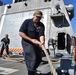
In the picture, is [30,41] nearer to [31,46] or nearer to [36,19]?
[31,46]

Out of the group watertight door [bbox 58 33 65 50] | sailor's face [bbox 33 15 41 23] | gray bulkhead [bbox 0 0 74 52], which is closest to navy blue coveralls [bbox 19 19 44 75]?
sailor's face [bbox 33 15 41 23]

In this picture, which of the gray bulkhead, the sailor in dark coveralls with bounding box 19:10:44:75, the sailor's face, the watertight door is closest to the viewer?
the sailor's face

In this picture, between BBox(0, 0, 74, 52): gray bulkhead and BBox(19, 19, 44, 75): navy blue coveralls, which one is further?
BBox(0, 0, 74, 52): gray bulkhead

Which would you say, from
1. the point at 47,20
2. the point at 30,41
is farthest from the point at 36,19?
the point at 47,20

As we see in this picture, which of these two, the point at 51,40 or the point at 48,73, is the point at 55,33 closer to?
the point at 51,40

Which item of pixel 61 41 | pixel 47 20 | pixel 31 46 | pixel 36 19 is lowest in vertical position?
pixel 61 41

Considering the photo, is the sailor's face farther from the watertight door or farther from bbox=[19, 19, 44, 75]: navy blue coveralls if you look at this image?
the watertight door

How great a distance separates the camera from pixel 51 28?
65.0ft

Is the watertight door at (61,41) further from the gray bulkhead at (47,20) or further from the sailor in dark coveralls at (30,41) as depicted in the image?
the sailor in dark coveralls at (30,41)

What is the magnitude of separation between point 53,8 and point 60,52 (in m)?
4.16

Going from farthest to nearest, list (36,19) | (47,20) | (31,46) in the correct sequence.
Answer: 1. (47,20)
2. (31,46)
3. (36,19)

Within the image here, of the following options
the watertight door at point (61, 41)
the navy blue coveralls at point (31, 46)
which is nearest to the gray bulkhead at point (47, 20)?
the watertight door at point (61, 41)

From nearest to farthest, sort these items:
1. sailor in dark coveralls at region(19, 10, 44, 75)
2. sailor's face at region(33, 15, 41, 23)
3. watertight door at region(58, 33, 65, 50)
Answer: sailor's face at region(33, 15, 41, 23) < sailor in dark coveralls at region(19, 10, 44, 75) < watertight door at region(58, 33, 65, 50)

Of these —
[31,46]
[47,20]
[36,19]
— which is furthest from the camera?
[47,20]
